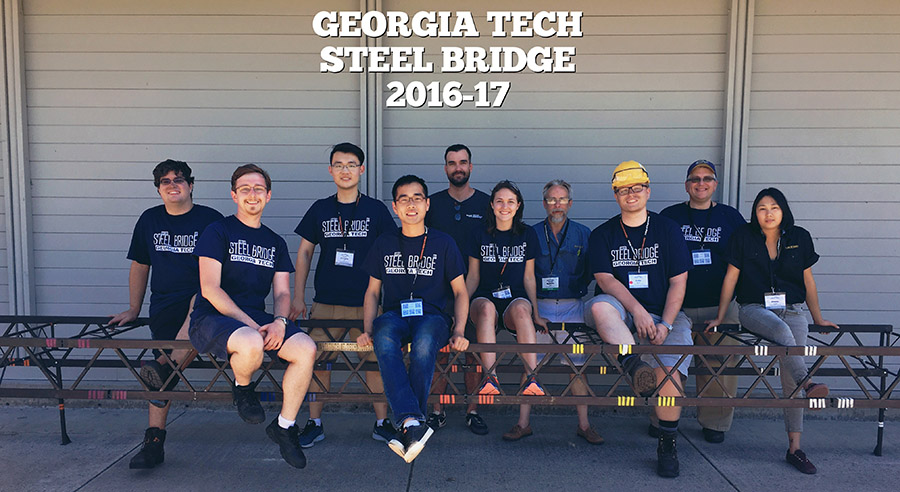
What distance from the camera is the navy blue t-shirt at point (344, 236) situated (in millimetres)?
3648

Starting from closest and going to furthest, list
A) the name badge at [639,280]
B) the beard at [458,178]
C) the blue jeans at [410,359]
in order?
the blue jeans at [410,359] < the name badge at [639,280] < the beard at [458,178]

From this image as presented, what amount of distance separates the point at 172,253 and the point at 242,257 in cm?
66

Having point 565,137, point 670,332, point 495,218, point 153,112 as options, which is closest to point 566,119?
point 565,137

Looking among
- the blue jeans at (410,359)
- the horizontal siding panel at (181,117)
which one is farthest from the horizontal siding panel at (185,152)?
the blue jeans at (410,359)

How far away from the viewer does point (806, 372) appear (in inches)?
129

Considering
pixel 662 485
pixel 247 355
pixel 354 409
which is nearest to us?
pixel 247 355

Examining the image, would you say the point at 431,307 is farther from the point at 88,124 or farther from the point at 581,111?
the point at 88,124

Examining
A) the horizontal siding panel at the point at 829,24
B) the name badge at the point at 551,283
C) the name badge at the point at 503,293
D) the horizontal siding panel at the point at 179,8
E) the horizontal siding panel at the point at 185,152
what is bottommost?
the name badge at the point at 503,293

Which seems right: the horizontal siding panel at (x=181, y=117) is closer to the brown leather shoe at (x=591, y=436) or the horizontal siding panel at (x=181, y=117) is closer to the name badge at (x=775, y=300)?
the brown leather shoe at (x=591, y=436)

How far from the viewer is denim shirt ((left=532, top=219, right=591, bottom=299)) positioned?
12.2 feet

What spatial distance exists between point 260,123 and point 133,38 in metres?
1.23

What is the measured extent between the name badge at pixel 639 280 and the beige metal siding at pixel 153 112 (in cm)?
244

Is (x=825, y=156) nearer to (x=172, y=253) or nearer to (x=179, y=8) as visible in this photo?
(x=172, y=253)

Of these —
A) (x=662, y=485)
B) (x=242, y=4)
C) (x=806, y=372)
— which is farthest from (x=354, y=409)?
(x=242, y=4)
